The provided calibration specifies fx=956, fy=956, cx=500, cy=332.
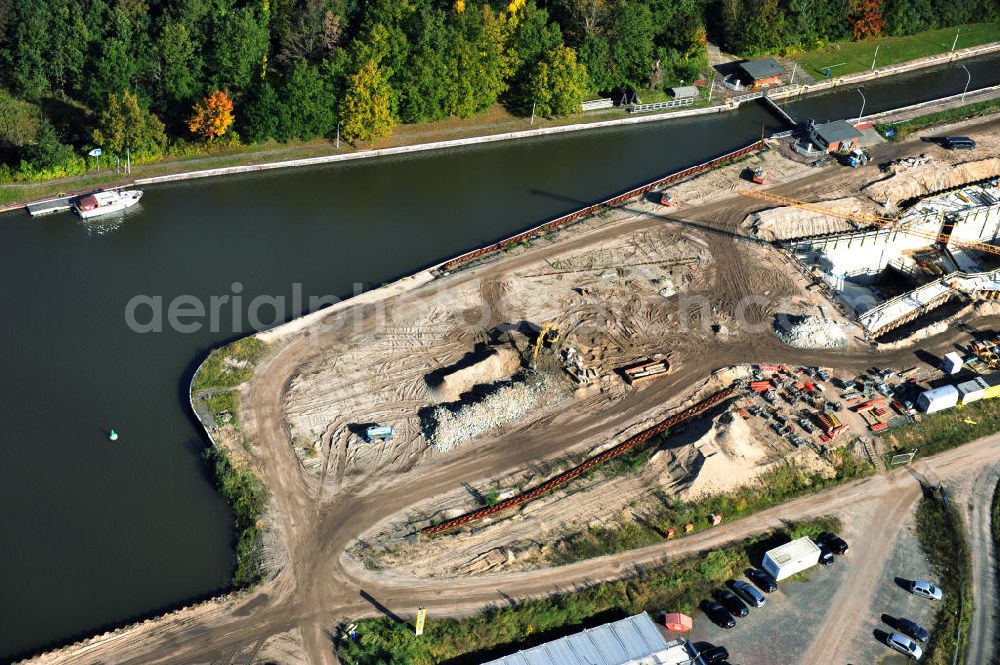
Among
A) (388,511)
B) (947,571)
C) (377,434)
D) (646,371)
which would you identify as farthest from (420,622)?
(947,571)

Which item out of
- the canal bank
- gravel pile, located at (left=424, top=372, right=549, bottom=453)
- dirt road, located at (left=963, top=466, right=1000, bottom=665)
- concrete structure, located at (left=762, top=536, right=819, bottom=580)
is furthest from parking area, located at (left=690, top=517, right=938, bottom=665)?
the canal bank

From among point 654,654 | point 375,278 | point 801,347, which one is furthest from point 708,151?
point 654,654

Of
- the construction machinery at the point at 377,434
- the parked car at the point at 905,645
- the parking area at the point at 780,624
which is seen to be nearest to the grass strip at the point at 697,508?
the parking area at the point at 780,624

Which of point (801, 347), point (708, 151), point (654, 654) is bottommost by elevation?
point (654, 654)

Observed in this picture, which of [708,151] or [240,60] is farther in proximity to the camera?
[708,151]

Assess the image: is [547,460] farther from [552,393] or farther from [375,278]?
[375,278]

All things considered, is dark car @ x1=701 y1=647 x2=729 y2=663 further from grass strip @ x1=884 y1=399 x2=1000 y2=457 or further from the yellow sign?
grass strip @ x1=884 y1=399 x2=1000 y2=457

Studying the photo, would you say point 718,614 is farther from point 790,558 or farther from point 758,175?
point 758,175
